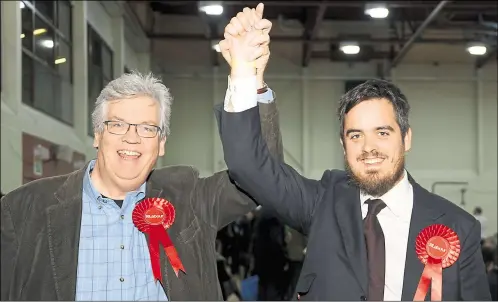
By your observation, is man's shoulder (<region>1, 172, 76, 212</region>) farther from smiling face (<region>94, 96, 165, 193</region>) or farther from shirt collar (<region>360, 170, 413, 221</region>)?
shirt collar (<region>360, 170, 413, 221</region>)

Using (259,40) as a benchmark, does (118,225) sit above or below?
below

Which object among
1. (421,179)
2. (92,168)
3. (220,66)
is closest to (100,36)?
(220,66)

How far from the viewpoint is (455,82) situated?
15.8 meters

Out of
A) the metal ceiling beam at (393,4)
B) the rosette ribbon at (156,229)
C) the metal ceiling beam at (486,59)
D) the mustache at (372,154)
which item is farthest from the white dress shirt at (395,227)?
the metal ceiling beam at (486,59)

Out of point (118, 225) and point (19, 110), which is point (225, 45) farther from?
point (19, 110)

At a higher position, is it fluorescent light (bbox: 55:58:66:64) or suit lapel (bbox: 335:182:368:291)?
fluorescent light (bbox: 55:58:66:64)

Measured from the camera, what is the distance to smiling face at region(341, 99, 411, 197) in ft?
5.79

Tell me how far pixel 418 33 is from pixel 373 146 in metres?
12.1

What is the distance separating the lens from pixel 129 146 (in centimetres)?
185

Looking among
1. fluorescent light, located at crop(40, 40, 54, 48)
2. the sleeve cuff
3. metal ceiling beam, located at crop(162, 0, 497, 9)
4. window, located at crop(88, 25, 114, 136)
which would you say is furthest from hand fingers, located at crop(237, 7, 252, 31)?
metal ceiling beam, located at crop(162, 0, 497, 9)

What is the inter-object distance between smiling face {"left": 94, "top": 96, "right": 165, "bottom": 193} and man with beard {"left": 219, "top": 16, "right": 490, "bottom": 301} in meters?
0.22

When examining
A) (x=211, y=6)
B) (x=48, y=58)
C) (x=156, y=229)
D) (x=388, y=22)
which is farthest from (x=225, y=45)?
(x=388, y=22)

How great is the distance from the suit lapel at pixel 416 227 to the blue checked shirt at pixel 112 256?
59cm

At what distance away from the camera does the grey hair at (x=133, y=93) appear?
6.22 feet
